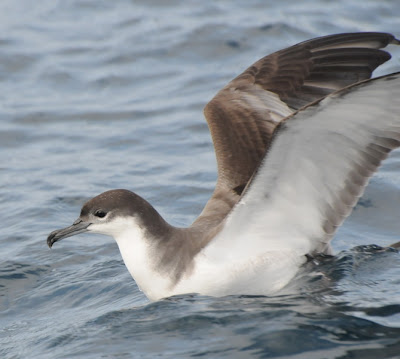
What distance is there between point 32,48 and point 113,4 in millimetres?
2388

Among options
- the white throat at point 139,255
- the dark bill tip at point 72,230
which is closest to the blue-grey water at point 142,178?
the white throat at point 139,255

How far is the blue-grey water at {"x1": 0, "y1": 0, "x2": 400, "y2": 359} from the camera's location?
5.95 meters

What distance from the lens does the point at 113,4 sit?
1627 centimetres

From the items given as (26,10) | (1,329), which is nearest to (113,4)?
(26,10)

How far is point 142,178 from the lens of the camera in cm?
1012

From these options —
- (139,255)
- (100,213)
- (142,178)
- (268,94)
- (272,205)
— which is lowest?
(142,178)

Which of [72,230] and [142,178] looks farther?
[142,178]

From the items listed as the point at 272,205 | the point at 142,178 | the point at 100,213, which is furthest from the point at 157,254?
the point at 142,178

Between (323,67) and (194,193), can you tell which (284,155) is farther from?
(194,193)

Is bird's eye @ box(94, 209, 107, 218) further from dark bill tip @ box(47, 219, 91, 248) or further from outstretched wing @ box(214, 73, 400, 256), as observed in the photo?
outstretched wing @ box(214, 73, 400, 256)

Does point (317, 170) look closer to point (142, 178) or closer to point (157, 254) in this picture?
point (157, 254)

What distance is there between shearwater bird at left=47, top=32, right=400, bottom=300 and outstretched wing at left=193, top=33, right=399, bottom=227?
0.05ft

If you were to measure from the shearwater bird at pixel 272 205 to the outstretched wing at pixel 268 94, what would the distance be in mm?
15

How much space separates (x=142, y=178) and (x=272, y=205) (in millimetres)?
3906
